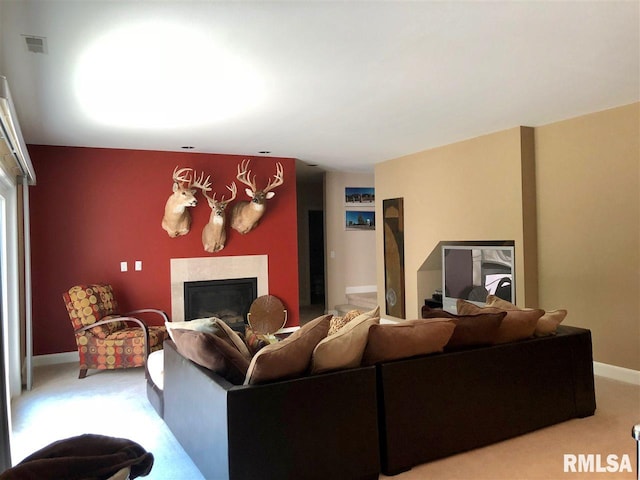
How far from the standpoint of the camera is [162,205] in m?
5.88

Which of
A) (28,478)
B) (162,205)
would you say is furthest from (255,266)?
(28,478)

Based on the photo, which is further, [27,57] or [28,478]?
[27,57]

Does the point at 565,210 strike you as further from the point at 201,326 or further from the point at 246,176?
the point at 246,176

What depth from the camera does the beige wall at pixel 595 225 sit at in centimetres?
410

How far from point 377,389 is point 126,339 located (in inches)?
119

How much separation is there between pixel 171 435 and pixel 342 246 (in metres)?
5.36

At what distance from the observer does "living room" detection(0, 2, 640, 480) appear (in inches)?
163

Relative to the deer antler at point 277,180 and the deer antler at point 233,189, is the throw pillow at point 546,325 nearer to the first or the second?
the deer antler at point 277,180

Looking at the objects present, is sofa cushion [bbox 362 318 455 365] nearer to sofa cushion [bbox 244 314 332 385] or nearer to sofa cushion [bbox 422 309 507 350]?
sofa cushion [bbox 422 309 507 350]

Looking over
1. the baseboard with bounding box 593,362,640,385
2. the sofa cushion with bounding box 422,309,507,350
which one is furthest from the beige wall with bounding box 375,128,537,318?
the sofa cushion with bounding box 422,309,507,350

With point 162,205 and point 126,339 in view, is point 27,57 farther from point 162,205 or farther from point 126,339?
point 162,205

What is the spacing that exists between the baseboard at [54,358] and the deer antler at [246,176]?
2893mm

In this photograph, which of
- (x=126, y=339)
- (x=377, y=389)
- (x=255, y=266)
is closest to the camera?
(x=377, y=389)

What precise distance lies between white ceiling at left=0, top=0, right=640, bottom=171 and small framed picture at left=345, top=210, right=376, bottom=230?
341 cm
